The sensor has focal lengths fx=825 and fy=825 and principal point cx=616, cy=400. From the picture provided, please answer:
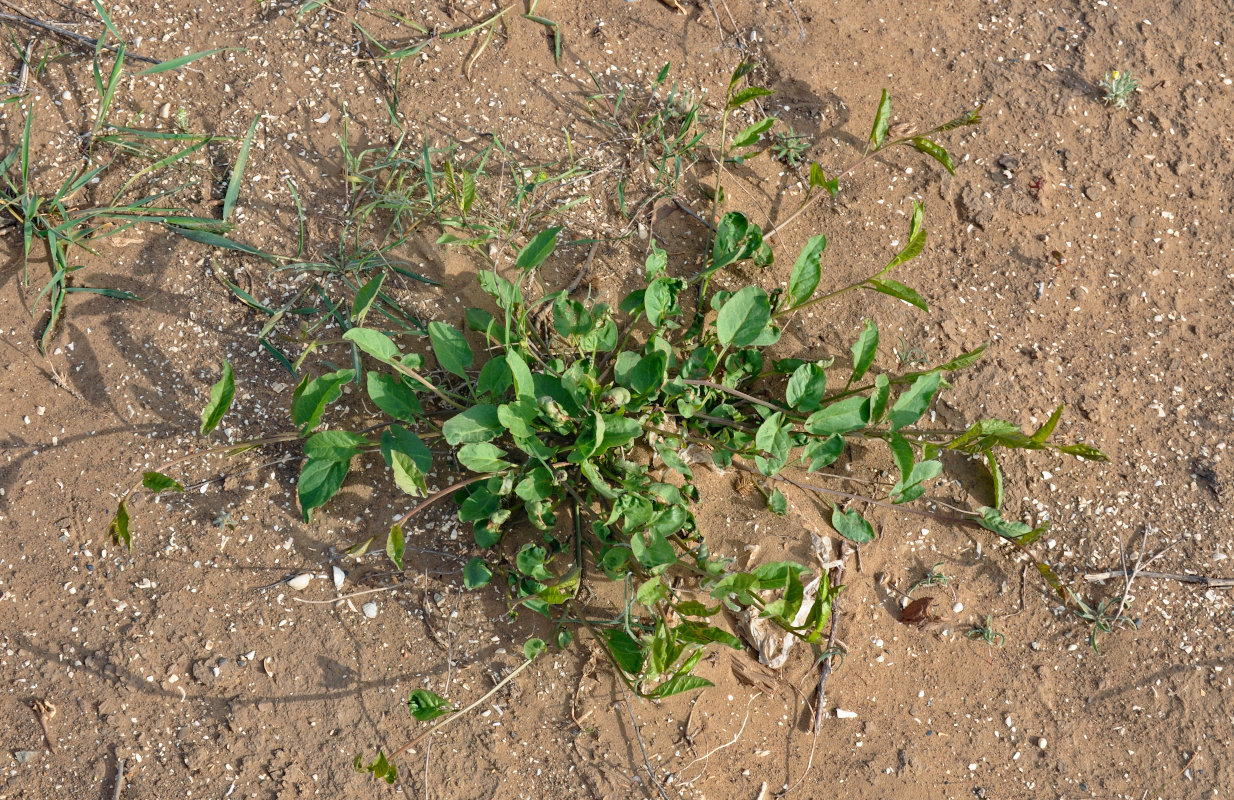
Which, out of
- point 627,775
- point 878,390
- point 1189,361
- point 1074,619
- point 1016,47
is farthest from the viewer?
point 1016,47

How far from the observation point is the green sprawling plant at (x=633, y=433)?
1.99 meters

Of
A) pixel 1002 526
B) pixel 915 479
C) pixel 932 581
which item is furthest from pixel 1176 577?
pixel 915 479

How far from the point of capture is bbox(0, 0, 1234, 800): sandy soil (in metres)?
2.17

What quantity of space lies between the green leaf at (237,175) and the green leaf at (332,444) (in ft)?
2.67

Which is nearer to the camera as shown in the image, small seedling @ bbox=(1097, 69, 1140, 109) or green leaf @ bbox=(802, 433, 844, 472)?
green leaf @ bbox=(802, 433, 844, 472)

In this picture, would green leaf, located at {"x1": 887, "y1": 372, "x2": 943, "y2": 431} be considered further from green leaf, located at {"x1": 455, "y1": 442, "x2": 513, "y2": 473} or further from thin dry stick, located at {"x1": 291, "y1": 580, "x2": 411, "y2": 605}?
thin dry stick, located at {"x1": 291, "y1": 580, "x2": 411, "y2": 605}

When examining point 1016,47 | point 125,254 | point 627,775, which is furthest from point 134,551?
point 1016,47

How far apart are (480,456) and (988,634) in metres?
1.50

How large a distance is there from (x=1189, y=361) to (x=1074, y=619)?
90cm

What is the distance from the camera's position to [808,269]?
2205 mm

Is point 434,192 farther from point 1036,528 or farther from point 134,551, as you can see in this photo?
point 1036,528

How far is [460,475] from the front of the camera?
89.7 inches

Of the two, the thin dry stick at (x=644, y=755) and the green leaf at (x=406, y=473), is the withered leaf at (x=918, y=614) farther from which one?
the green leaf at (x=406, y=473)

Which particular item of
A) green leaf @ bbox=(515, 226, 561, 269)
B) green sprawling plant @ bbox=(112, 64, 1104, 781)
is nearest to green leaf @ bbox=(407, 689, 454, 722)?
green sprawling plant @ bbox=(112, 64, 1104, 781)
